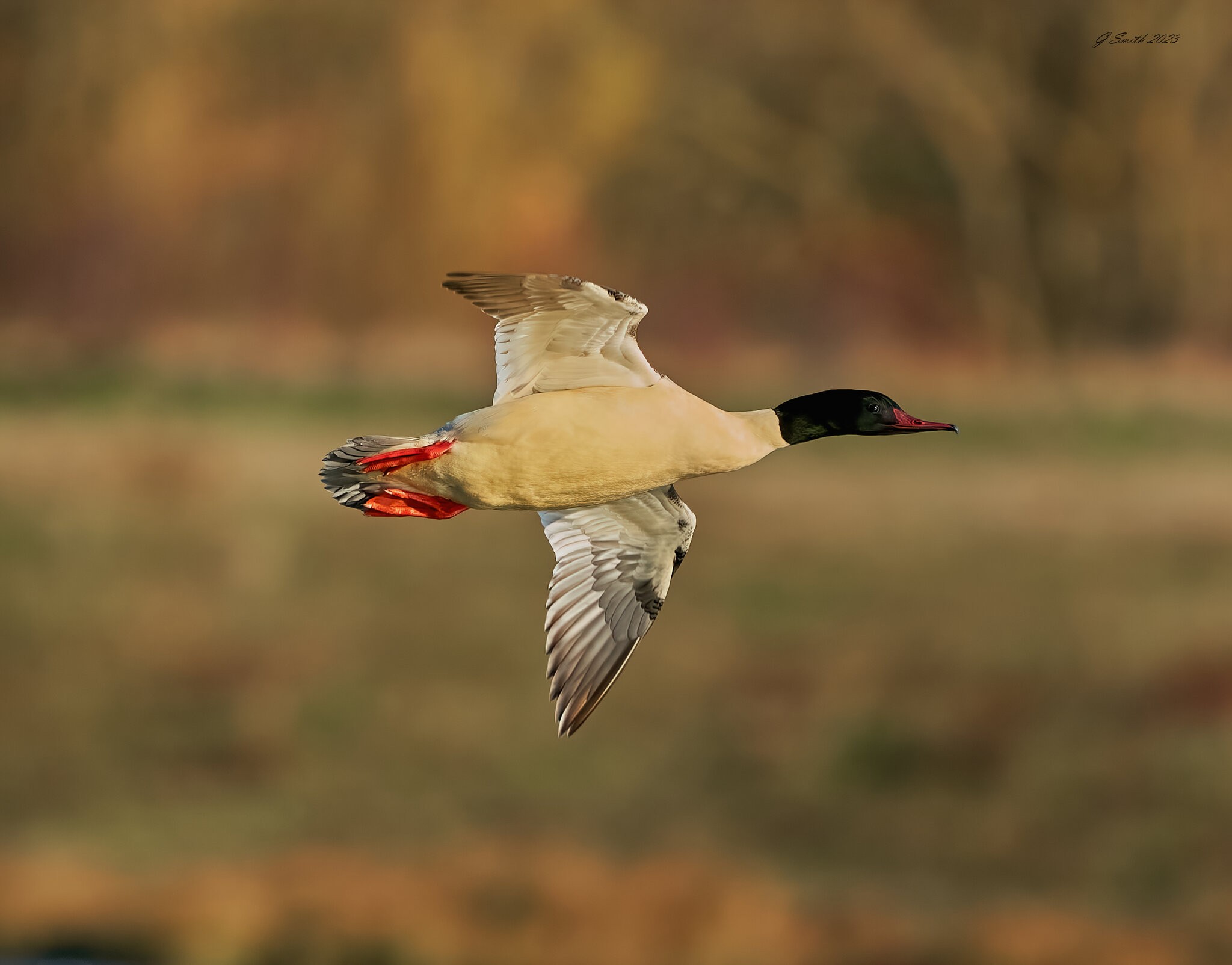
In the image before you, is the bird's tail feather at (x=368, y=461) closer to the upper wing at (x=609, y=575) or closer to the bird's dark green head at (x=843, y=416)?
the upper wing at (x=609, y=575)

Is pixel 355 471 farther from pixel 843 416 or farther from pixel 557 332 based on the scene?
pixel 843 416

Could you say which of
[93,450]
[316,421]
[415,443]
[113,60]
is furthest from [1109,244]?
[415,443]

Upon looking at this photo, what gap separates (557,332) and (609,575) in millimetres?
1174

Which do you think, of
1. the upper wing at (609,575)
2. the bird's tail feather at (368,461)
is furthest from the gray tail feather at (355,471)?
the upper wing at (609,575)

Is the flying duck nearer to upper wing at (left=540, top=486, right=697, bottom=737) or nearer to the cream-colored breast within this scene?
the cream-colored breast

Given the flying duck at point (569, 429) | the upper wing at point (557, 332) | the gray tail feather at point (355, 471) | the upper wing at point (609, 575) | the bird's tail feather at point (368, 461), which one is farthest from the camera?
the upper wing at point (609, 575)

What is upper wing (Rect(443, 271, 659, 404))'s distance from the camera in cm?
486

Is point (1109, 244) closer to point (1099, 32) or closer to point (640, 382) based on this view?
point (1099, 32)

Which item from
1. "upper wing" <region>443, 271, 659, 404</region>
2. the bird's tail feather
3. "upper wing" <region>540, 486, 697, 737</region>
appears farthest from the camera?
"upper wing" <region>540, 486, 697, 737</region>

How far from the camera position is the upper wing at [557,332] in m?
4.86

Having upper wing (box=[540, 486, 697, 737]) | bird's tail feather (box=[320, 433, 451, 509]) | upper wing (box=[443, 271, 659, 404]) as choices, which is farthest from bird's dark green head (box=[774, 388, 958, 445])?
bird's tail feather (box=[320, 433, 451, 509])

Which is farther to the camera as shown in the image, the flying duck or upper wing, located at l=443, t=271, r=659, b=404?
the flying duck

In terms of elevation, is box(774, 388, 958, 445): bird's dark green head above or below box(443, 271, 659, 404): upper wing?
below

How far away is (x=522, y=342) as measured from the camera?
5141 mm
